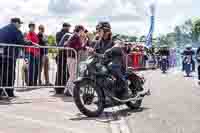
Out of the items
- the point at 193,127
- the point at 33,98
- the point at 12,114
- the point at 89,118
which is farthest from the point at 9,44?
the point at 193,127

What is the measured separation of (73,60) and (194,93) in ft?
13.1

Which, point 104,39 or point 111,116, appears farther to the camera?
point 104,39

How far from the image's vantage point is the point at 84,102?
859cm

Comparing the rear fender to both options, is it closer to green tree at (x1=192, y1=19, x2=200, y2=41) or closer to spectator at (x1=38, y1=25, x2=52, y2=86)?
spectator at (x1=38, y1=25, x2=52, y2=86)

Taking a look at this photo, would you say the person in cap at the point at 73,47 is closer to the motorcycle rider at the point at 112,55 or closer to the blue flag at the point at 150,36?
the motorcycle rider at the point at 112,55

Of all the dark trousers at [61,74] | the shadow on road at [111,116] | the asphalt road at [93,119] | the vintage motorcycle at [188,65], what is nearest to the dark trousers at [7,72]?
the asphalt road at [93,119]

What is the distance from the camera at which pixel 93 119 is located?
8.34m

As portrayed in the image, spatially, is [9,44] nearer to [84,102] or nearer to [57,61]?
[57,61]

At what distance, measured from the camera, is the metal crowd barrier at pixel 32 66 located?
10.6 meters

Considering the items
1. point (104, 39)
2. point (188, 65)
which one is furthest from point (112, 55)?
point (188, 65)

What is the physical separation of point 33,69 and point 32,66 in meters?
0.10

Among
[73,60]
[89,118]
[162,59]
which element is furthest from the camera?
[162,59]

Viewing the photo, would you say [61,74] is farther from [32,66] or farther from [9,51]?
[9,51]

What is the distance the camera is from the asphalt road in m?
7.38
